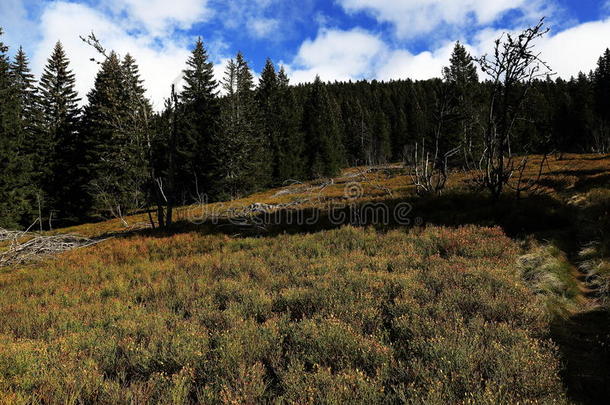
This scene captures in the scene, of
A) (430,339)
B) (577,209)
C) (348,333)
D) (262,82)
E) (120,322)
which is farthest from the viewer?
(262,82)

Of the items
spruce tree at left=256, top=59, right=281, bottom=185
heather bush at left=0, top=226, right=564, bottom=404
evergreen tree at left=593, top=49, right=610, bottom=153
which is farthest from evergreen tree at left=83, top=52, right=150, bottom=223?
evergreen tree at left=593, top=49, right=610, bottom=153

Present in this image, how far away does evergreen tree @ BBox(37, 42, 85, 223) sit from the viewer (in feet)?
109

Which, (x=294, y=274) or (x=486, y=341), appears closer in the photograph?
(x=486, y=341)

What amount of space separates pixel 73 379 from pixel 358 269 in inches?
200

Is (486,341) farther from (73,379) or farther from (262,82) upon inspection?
(262,82)

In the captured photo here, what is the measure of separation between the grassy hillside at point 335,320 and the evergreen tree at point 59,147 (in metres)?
30.0

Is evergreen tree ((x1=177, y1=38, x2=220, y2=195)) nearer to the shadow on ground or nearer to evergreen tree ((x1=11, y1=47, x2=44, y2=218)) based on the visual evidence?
evergreen tree ((x1=11, y1=47, x2=44, y2=218))

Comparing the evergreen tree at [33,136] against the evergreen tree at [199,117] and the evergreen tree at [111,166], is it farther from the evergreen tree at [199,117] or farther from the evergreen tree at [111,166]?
the evergreen tree at [199,117]

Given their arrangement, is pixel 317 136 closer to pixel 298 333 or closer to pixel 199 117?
pixel 199 117

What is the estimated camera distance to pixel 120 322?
4.84 meters

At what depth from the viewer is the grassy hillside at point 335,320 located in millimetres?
3107

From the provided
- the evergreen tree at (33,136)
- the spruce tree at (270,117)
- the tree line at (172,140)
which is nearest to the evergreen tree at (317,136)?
the tree line at (172,140)

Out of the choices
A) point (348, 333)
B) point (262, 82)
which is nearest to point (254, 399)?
point (348, 333)

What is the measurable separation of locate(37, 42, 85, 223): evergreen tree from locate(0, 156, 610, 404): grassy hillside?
98.5 ft
